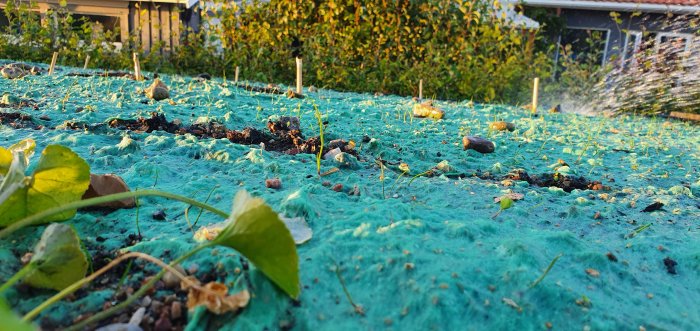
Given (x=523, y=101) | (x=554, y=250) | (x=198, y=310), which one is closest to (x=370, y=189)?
(x=554, y=250)

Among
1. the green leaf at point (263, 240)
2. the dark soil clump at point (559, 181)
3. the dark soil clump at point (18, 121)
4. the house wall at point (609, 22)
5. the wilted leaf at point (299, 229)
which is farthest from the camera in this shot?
the house wall at point (609, 22)

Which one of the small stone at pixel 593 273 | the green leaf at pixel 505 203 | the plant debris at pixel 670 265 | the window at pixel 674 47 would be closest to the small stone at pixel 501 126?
the green leaf at pixel 505 203

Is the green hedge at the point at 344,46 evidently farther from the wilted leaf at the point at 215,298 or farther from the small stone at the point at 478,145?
the wilted leaf at the point at 215,298

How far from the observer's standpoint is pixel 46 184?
131cm

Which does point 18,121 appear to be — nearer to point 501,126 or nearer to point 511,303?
point 511,303

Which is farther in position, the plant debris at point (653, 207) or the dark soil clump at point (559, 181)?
the dark soil clump at point (559, 181)

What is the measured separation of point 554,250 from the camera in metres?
1.55

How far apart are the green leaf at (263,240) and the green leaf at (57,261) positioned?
12.7 inches

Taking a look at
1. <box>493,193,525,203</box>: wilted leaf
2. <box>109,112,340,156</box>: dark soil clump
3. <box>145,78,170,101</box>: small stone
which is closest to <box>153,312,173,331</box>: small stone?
<box>493,193,525,203</box>: wilted leaf

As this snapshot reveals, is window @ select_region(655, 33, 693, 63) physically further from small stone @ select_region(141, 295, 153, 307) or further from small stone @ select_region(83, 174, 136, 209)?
small stone @ select_region(141, 295, 153, 307)

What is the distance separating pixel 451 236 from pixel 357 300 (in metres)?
0.44

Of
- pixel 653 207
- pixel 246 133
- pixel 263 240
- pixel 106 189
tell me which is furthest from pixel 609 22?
pixel 263 240

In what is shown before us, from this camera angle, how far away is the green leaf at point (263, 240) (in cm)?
106

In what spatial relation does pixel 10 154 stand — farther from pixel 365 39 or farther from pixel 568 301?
pixel 365 39
